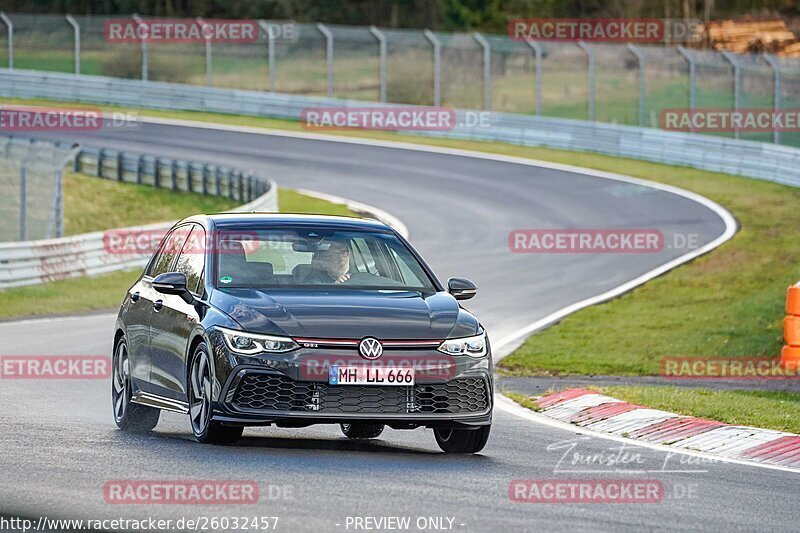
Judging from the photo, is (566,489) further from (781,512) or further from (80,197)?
(80,197)

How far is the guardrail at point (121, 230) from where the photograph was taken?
24984mm

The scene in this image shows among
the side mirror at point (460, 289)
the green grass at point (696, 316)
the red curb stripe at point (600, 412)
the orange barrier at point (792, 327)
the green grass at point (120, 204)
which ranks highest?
the side mirror at point (460, 289)

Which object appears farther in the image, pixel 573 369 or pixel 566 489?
pixel 573 369

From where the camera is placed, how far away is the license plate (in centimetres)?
952

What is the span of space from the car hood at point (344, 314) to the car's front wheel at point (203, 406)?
1.20 feet

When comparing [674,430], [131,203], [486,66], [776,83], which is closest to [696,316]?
[674,430]

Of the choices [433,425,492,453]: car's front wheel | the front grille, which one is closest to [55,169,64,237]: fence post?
[433,425,492,453]: car's front wheel

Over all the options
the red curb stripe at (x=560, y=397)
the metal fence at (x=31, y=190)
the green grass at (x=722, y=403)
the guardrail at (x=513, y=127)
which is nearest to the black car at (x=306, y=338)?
the red curb stripe at (x=560, y=397)

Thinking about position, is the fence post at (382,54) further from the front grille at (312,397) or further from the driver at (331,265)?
the front grille at (312,397)

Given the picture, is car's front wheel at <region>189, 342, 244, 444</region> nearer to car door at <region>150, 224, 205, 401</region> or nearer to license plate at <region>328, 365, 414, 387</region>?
Result: car door at <region>150, 224, 205, 401</region>

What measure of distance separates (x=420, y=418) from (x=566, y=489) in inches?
47.7

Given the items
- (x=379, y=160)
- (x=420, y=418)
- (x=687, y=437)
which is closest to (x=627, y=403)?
(x=687, y=437)

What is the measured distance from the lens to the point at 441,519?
25.2 ft

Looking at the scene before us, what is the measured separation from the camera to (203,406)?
32.7 ft
